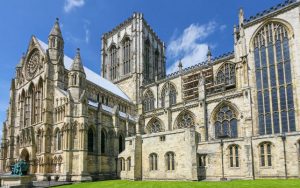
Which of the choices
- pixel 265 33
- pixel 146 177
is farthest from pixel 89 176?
pixel 265 33

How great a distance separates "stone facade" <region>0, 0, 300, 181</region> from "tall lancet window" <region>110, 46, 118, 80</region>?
17.2 m

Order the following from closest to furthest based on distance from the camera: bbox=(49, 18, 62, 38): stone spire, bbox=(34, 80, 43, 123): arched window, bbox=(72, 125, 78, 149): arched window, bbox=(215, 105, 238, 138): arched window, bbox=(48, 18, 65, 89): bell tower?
bbox=(72, 125, 78, 149): arched window → bbox=(215, 105, 238, 138): arched window → bbox=(48, 18, 65, 89): bell tower → bbox=(34, 80, 43, 123): arched window → bbox=(49, 18, 62, 38): stone spire

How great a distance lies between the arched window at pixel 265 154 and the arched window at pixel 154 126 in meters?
21.4

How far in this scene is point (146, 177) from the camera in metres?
35.6

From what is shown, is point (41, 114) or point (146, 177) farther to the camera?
point (41, 114)

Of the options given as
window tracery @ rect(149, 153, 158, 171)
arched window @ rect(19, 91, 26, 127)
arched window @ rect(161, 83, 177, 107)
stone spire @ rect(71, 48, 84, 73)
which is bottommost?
window tracery @ rect(149, 153, 158, 171)

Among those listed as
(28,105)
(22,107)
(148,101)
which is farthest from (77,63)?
(148,101)

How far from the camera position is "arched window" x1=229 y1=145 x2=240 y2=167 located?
105 feet

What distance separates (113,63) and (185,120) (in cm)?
3086

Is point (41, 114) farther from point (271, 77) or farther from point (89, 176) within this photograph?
point (271, 77)

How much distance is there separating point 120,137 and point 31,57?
20350mm

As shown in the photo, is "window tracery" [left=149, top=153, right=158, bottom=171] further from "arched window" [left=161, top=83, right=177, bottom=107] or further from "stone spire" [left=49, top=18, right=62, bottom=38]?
"stone spire" [left=49, top=18, right=62, bottom=38]

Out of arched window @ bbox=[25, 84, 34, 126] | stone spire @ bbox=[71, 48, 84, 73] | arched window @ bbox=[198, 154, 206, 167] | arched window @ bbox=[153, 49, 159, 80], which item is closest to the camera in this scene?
arched window @ bbox=[198, 154, 206, 167]

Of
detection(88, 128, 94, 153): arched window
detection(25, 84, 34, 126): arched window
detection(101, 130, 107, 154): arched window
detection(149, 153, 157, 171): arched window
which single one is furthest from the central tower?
detection(149, 153, 157, 171): arched window
